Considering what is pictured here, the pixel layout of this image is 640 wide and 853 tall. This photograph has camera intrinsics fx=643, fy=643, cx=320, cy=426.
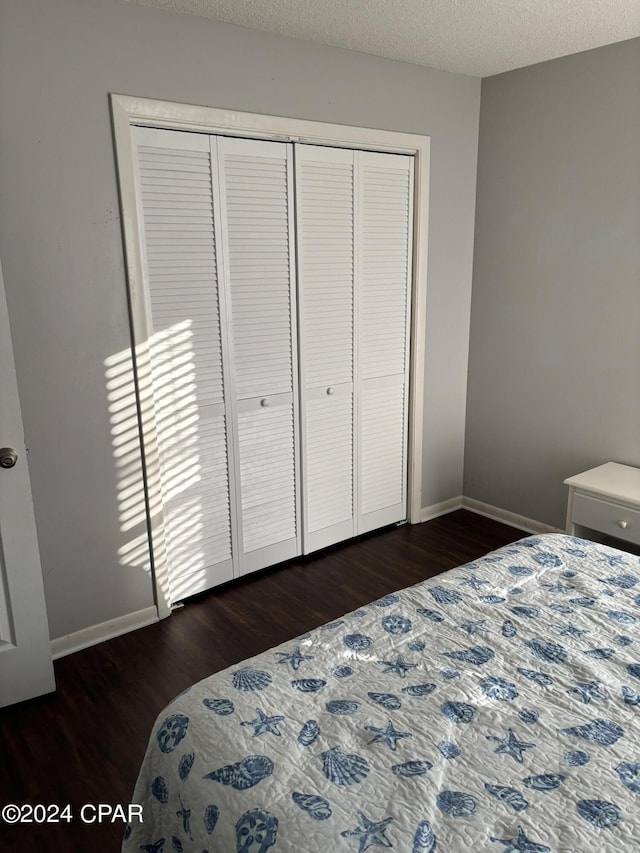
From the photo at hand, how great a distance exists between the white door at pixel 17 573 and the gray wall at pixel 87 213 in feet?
0.67

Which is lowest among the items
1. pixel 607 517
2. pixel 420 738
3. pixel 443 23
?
pixel 607 517

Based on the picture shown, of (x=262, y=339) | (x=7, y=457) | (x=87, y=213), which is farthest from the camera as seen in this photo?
(x=262, y=339)

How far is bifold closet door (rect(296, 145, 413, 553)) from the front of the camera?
310 cm

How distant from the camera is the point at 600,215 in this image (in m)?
3.14

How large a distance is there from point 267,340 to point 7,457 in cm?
128

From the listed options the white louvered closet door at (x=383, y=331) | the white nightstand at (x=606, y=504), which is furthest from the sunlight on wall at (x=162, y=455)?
the white nightstand at (x=606, y=504)

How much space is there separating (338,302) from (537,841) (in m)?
2.52

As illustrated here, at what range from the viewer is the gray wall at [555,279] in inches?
120

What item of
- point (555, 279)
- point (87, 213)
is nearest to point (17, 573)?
point (87, 213)

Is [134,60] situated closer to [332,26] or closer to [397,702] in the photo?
[332,26]

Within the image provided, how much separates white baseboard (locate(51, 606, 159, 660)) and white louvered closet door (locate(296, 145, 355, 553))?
92 centimetres

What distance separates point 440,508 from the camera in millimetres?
4023

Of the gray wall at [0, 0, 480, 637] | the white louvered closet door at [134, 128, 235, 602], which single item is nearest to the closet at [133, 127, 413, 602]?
the white louvered closet door at [134, 128, 235, 602]

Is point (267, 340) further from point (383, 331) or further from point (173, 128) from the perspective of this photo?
point (173, 128)
